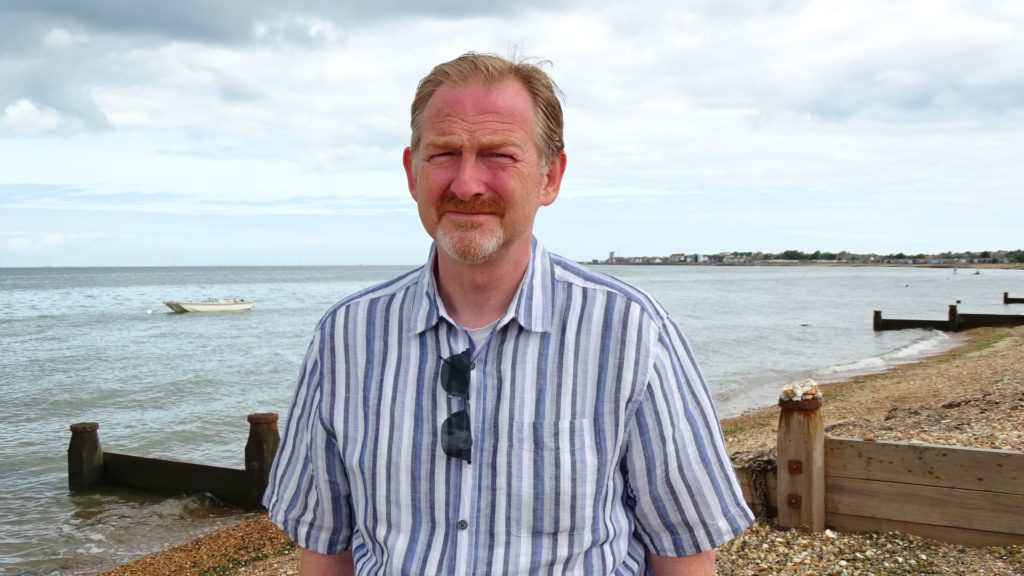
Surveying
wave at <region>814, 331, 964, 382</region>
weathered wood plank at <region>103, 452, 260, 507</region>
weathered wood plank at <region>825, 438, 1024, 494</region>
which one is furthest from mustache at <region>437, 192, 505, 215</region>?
wave at <region>814, 331, 964, 382</region>

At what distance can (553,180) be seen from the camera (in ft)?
6.67

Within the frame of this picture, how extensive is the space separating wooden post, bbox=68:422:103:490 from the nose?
1130 centimetres

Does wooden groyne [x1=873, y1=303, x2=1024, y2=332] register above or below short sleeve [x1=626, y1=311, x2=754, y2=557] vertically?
below

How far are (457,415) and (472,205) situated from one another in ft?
1.72

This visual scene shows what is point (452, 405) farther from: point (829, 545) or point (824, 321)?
point (824, 321)

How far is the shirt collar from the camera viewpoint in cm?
184

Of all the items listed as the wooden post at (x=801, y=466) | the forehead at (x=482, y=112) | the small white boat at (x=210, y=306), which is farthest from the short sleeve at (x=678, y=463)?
the small white boat at (x=210, y=306)

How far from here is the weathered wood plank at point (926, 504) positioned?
A: 459cm

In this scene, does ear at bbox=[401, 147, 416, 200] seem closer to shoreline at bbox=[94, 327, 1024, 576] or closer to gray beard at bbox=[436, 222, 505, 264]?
gray beard at bbox=[436, 222, 505, 264]

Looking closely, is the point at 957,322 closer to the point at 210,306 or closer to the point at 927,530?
the point at 927,530

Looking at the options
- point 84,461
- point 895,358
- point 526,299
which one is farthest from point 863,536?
point 895,358

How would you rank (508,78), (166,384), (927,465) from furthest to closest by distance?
(166,384)
(927,465)
(508,78)

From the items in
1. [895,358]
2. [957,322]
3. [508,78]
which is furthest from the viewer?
[957,322]

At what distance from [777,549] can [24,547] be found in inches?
351
